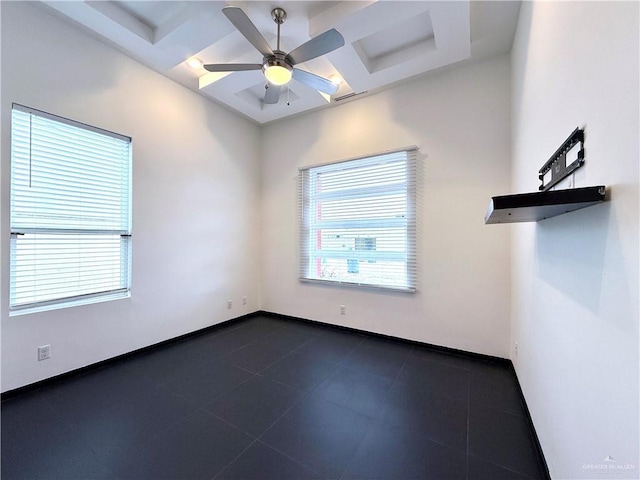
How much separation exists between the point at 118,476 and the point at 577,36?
3.08m

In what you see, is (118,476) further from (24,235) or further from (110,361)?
(24,235)

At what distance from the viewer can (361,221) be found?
11.6ft

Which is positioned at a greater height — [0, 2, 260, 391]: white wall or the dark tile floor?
[0, 2, 260, 391]: white wall

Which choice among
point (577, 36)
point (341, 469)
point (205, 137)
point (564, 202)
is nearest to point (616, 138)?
point (564, 202)

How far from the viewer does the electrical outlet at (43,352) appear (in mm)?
2215

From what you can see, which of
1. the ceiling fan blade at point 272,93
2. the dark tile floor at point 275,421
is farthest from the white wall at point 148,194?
the ceiling fan blade at point 272,93

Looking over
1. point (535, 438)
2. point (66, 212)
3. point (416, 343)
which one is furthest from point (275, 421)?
point (66, 212)

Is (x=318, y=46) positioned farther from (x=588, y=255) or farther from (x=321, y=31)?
(x=588, y=255)

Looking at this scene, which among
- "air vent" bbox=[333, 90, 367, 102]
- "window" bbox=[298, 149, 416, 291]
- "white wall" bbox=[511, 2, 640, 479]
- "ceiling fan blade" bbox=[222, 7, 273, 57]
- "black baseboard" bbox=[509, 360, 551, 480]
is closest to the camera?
"white wall" bbox=[511, 2, 640, 479]

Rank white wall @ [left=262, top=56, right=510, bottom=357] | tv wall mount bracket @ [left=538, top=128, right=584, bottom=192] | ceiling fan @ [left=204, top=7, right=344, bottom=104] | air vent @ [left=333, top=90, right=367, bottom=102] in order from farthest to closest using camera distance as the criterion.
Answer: air vent @ [left=333, top=90, right=367, bottom=102], white wall @ [left=262, top=56, right=510, bottom=357], ceiling fan @ [left=204, top=7, right=344, bottom=104], tv wall mount bracket @ [left=538, top=128, right=584, bottom=192]

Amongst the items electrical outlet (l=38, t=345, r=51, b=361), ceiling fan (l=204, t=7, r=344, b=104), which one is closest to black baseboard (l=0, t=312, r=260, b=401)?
Result: electrical outlet (l=38, t=345, r=51, b=361)

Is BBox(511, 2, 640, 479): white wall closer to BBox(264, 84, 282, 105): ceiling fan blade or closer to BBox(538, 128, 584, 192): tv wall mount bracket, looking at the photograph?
BBox(538, 128, 584, 192): tv wall mount bracket

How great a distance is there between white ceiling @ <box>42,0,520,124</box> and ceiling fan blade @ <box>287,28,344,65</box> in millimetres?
337

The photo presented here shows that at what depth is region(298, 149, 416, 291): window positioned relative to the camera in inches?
127
